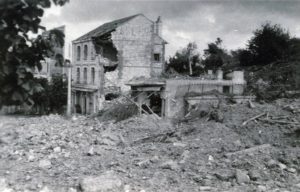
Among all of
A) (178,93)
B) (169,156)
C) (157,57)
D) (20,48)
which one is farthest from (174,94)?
(20,48)

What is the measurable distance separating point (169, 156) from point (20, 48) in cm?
1065

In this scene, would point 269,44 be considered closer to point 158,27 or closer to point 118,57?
point 158,27

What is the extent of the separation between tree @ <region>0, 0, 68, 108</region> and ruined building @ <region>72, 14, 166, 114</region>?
31329 millimetres

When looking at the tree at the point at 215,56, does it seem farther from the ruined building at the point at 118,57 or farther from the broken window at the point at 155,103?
the broken window at the point at 155,103

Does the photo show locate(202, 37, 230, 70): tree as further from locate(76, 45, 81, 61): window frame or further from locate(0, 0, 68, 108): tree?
locate(0, 0, 68, 108): tree

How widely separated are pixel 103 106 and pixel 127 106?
757cm

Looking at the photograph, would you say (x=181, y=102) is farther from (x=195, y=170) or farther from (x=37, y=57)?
(x=37, y=57)

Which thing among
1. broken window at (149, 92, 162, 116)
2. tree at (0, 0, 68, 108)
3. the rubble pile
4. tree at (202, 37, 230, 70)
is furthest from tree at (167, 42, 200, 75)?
tree at (0, 0, 68, 108)

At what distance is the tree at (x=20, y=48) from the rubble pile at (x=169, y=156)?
585 mm

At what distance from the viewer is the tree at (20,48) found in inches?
157

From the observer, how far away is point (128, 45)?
36.6m

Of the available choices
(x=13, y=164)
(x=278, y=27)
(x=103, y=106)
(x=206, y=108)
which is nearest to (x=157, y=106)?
(x=206, y=108)

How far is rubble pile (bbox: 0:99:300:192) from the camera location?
10312 millimetres

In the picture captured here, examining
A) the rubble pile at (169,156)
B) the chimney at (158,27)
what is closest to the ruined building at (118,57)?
the chimney at (158,27)
